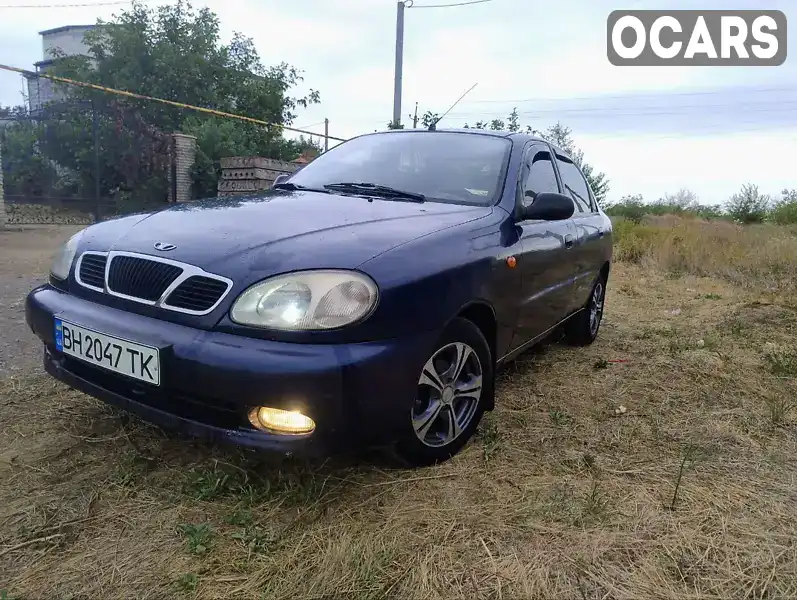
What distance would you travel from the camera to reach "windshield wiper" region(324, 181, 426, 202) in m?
2.72

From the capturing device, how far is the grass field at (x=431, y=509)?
1621mm

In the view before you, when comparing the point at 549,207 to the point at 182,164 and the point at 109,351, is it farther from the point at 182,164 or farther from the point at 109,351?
the point at 182,164

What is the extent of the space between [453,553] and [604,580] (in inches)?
17.1

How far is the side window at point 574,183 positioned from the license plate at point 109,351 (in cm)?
295

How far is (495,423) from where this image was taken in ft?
9.00

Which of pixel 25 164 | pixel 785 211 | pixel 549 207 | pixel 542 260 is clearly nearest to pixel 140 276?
pixel 549 207

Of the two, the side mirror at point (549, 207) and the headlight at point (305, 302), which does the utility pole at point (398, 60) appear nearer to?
the side mirror at point (549, 207)

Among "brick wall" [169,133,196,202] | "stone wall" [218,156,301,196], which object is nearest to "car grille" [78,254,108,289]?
"stone wall" [218,156,301,196]

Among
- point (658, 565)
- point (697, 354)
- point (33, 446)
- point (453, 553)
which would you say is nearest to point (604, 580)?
point (658, 565)

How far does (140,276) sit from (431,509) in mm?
1258

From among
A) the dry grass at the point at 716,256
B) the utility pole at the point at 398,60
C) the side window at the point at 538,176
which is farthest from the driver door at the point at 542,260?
the utility pole at the point at 398,60

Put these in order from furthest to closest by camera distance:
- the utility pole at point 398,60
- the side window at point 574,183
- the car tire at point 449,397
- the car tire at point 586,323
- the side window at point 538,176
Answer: the utility pole at point 398,60 < the car tire at point 586,323 < the side window at point 574,183 < the side window at point 538,176 < the car tire at point 449,397

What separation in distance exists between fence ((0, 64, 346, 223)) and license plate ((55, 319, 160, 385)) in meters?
7.88

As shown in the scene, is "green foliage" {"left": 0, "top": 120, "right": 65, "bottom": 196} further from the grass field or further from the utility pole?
the grass field
